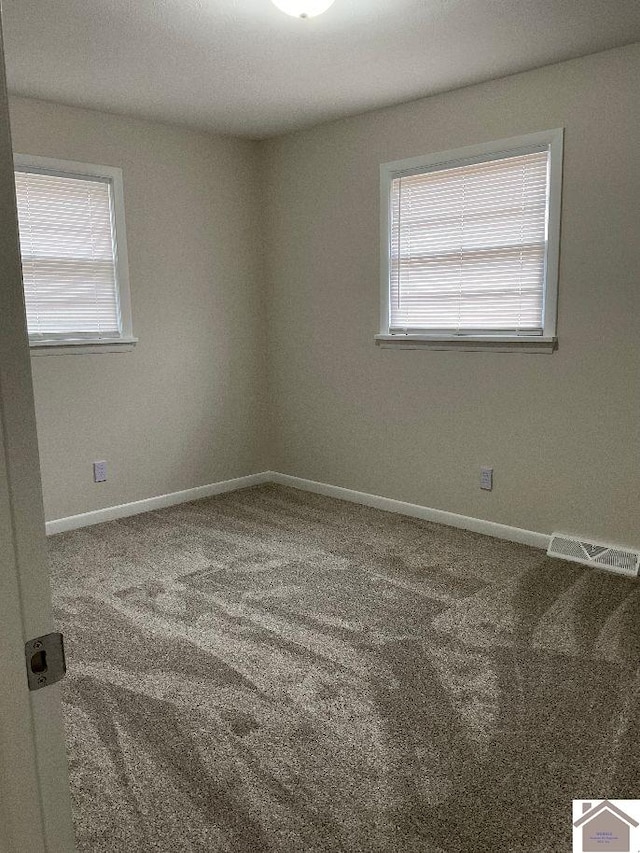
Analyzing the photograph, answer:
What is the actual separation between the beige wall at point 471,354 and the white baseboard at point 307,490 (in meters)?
0.06

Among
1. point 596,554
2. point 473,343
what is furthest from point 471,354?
point 596,554

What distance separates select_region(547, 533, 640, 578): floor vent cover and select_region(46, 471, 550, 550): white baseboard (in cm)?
10

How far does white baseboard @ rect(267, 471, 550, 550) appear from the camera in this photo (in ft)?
12.6

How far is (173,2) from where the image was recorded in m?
2.61

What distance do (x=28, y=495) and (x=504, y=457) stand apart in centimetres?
343

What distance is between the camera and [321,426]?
4.88 m

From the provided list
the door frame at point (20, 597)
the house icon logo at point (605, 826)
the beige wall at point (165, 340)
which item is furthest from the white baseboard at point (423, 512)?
the door frame at point (20, 597)

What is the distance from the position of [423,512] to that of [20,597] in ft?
12.2

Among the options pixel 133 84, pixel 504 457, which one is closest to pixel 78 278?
pixel 133 84

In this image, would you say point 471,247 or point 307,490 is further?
point 307,490

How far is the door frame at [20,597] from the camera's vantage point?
704 millimetres

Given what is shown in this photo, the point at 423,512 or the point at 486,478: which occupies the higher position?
the point at 486,478

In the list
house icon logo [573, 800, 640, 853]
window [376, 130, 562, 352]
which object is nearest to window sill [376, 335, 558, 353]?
window [376, 130, 562, 352]

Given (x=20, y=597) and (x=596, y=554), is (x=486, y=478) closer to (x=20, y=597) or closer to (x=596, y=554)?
(x=596, y=554)
